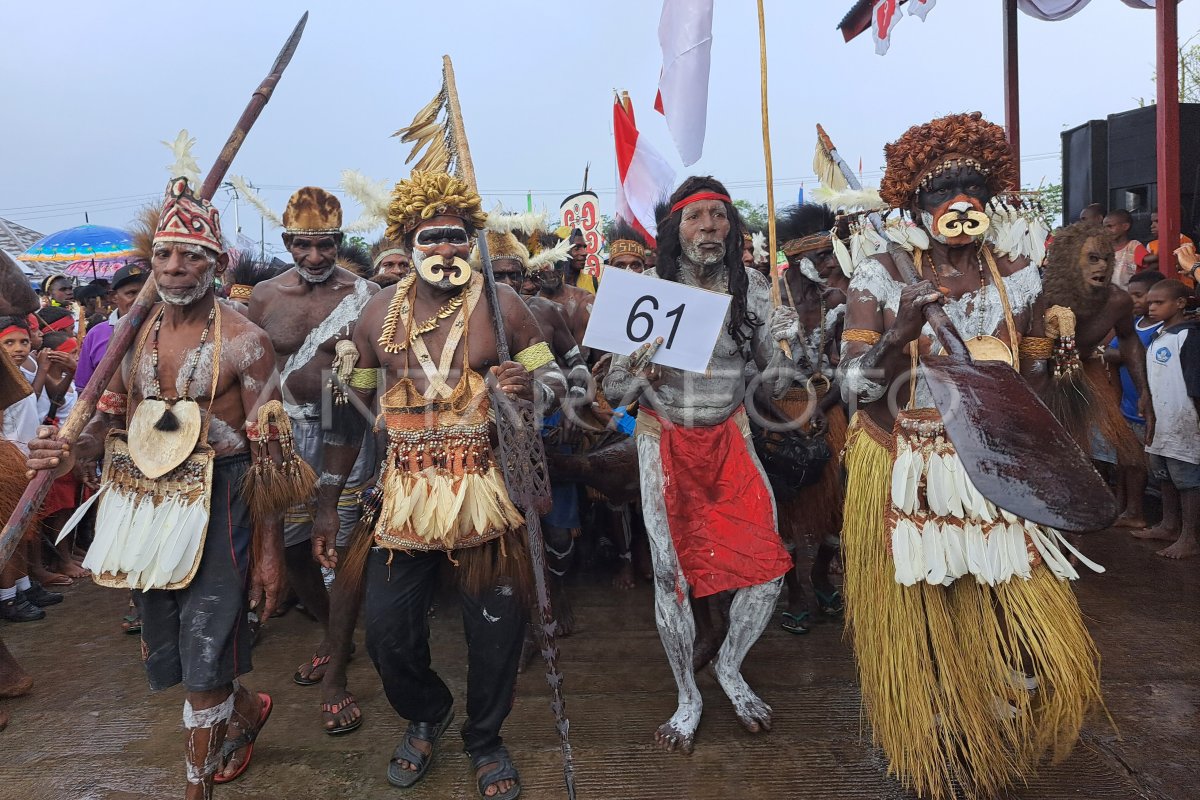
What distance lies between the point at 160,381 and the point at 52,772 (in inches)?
69.6

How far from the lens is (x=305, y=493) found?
2.87 m

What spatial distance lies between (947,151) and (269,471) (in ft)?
9.00

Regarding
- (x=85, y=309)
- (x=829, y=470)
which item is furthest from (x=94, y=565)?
(x=85, y=309)

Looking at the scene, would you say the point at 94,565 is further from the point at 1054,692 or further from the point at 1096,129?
the point at 1096,129

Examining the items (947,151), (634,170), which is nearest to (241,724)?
(947,151)

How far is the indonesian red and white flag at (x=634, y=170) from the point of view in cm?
686

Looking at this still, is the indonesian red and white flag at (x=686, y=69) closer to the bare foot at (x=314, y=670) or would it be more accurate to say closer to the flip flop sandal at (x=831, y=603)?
the flip flop sandal at (x=831, y=603)

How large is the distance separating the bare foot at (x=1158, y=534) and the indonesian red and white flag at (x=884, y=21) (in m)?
6.26

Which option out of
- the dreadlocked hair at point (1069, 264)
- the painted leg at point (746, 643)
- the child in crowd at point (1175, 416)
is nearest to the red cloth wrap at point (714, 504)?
the painted leg at point (746, 643)

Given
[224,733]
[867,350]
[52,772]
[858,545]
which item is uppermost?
[867,350]

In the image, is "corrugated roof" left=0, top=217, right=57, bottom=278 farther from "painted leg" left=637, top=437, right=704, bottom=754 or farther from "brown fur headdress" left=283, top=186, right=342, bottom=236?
"painted leg" left=637, top=437, right=704, bottom=754

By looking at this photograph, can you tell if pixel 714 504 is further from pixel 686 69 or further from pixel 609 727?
pixel 686 69

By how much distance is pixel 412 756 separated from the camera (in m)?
3.05

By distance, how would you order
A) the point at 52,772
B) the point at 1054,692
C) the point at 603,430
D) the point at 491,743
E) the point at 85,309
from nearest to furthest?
the point at 1054,692
the point at 491,743
the point at 52,772
the point at 603,430
the point at 85,309
